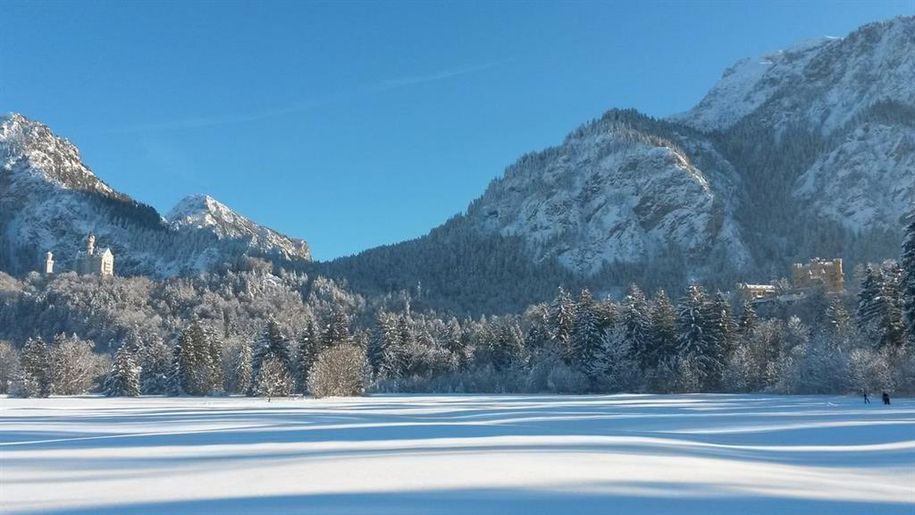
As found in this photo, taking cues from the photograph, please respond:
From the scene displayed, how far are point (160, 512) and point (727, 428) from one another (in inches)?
686

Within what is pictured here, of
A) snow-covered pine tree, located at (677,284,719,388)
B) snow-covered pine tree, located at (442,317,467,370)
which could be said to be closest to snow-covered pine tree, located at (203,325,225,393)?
snow-covered pine tree, located at (442,317,467,370)

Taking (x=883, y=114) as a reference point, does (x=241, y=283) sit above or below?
below

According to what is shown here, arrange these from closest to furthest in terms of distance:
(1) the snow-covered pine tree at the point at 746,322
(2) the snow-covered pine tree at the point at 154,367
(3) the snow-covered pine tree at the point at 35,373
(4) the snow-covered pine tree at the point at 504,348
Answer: (1) the snow-covered pine tree at the point at 746,322 < (3) the snow-covered pine tree at the point at 35,373 < (2) the snow-covered pine tree at the point at 154,367 < (4) the snow-covered pine tree at the point at 504,348

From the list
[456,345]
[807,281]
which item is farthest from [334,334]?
[807,281]

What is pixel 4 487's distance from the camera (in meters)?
10.7

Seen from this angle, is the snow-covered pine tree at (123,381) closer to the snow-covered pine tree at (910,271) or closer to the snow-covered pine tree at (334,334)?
the snow-covered pine tree at (334,334)

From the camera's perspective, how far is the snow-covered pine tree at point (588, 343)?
6309cm

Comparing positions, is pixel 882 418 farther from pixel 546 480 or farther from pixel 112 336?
pixel 112 336

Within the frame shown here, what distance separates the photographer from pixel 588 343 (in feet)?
212

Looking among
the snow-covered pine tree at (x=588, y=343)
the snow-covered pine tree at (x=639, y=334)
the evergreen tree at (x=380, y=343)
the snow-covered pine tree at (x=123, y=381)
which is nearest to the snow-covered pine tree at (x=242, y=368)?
the snow-covered pine tree at (x=123, y=381)

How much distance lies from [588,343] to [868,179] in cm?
15754

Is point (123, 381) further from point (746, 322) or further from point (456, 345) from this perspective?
point (746, 322)

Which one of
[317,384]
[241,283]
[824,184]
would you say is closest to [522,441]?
[317,384]

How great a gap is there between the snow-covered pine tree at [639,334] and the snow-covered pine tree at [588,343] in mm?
2663
